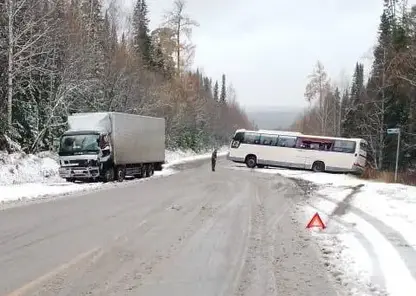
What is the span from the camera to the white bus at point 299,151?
4322 centimetres

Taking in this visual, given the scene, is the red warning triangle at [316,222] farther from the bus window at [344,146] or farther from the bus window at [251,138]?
the bus window at [251,138]

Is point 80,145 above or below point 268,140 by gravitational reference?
above

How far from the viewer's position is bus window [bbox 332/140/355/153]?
43062 millimetres

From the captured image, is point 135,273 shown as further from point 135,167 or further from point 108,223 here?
A: point 135,167

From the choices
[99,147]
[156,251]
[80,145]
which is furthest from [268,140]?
[156,251]

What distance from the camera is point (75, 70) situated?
113 feet

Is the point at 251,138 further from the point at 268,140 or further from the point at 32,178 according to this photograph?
the point at 32,178

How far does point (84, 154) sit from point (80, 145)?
570mm

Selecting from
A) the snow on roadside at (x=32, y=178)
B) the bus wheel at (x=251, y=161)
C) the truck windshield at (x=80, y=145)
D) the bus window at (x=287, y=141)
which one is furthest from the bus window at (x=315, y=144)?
the truck windshield at (x=80, y=145)

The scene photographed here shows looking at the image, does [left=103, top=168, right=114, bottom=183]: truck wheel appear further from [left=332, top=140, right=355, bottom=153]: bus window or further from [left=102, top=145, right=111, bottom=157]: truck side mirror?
[left=332, top=140, right=355, bottom=153]: bus window

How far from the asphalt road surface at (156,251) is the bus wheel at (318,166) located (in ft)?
91.7

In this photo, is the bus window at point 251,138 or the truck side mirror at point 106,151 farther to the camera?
the bus window at point 251,138

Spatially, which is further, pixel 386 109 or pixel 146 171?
pixel 386 109

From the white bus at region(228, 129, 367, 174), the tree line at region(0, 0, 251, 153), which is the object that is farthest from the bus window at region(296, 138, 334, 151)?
the tree line at region(0, 0, 251, 153)
